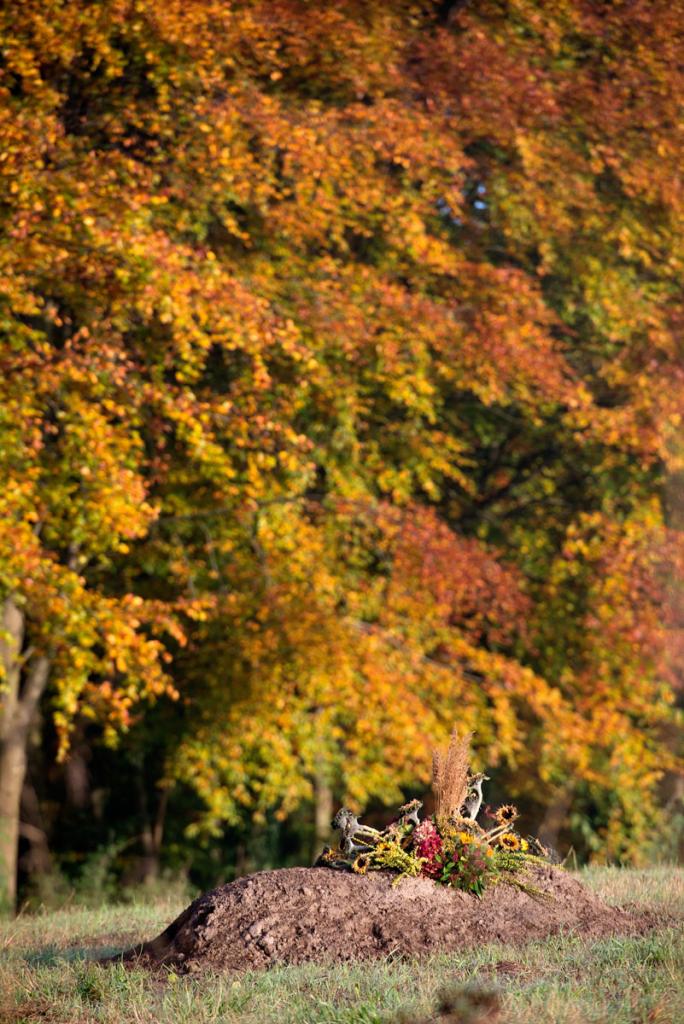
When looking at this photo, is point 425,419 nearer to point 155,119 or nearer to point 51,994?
point 155,119

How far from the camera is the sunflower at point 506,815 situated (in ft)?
24.9

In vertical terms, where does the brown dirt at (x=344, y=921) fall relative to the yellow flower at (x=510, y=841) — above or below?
above

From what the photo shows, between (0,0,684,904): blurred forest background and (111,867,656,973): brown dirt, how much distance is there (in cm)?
468

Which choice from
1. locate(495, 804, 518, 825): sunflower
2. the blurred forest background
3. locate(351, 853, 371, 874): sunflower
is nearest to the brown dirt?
locate(351, 853, 371, 874): sunflower

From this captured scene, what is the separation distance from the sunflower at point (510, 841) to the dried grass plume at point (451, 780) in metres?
0.28

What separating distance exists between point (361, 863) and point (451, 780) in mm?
681

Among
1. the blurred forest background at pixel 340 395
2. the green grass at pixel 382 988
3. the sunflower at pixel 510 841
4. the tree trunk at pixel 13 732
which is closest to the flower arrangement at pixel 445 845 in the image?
the sunflower at pixel 510 841

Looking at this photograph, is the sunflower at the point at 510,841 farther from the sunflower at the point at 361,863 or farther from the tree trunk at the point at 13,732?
the tree trunk at the point at 13,732

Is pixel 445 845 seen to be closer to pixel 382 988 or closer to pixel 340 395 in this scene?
pixel 382 988

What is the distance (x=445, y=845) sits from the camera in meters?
7.20

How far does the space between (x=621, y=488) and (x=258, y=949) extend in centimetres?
1033

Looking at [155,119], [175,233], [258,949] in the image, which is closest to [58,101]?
[155,119]

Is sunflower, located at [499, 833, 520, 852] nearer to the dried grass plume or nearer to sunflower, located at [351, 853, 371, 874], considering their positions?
the dried grass plume

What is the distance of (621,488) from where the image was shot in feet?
52.3
